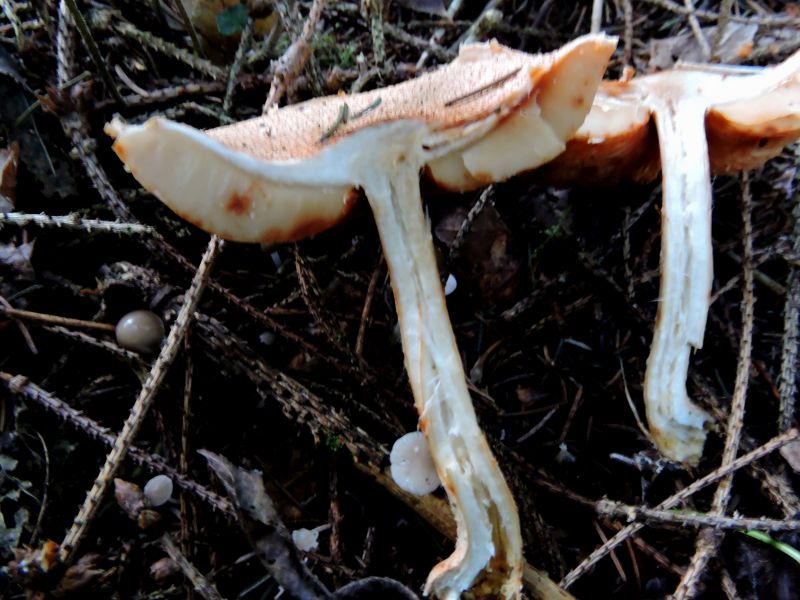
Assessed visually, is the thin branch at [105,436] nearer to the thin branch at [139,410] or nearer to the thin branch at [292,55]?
the thin branch at [139,410]

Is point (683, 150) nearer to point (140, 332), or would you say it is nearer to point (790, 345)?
point (790, 345)

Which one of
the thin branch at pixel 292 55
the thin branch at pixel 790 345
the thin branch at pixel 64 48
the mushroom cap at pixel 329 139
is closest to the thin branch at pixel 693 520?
the thin branch at pixel 790 345

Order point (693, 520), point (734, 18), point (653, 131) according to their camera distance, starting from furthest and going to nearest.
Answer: point (734, 18) < point (653, 131) < point (693, 520)

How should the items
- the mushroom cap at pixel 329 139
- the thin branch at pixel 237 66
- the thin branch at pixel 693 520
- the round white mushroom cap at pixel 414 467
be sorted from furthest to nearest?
1. the thin branch at pixel 237 66
2. the round white mushroom cap at pixel 414 467
3. the thin branch at pixel 693 520
4. the mushroom cap at pixel 329 139

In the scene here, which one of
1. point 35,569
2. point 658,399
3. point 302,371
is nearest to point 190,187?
point 302,371

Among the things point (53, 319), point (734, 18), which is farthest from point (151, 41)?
point (734, 18)

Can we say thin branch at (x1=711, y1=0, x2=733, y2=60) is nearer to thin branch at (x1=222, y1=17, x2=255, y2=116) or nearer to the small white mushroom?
thin branch at (x1=222, y1=17, x2=255, y2=116)

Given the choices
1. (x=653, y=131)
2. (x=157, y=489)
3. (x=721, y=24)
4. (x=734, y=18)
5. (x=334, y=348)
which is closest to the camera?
(x=157, y=489)

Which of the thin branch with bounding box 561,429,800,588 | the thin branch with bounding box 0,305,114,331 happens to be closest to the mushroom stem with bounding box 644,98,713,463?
the thin branch with bounding box 561,429,800,588
